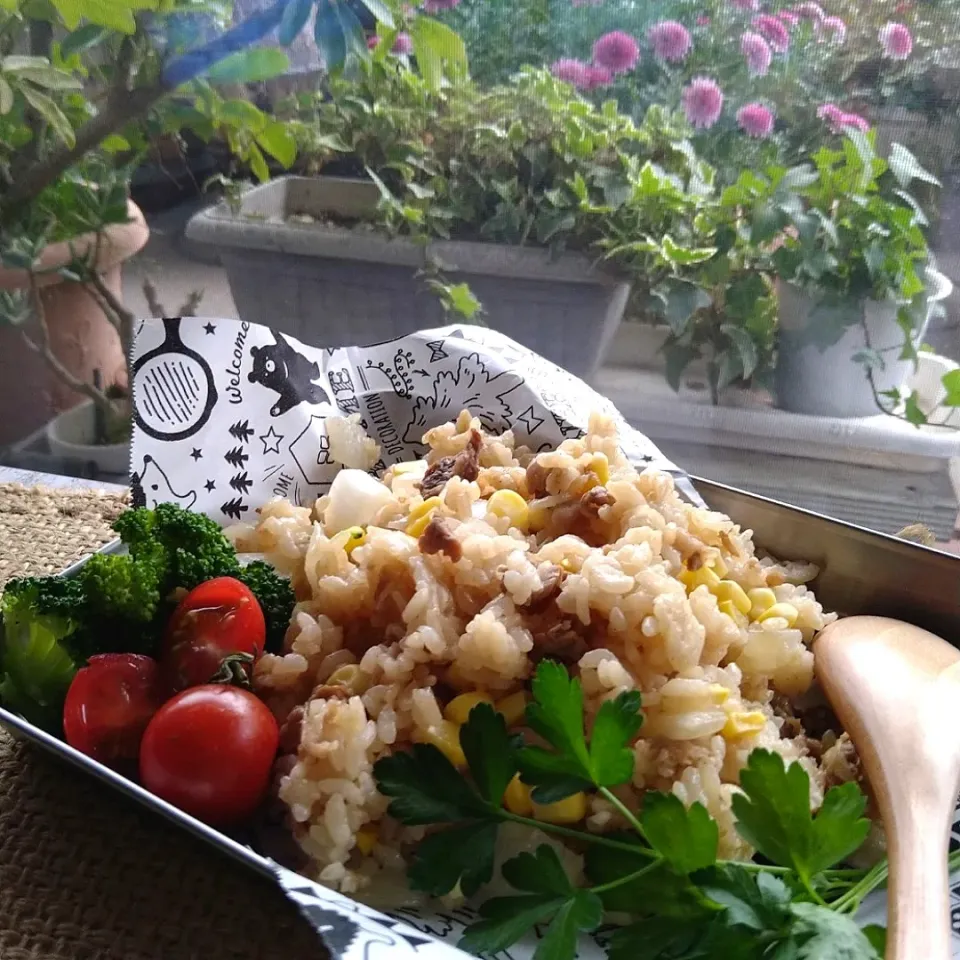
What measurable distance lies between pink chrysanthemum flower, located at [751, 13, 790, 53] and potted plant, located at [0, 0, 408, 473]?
0.56 meters

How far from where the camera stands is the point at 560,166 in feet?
5.22

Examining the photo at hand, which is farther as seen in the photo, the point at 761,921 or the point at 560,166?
the point at 560,166

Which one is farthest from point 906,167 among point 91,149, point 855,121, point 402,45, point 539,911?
point 91,149

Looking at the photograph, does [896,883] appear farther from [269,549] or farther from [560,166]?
[560,166]

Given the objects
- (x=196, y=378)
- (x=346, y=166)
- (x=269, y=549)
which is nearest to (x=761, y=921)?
(x=269, y=549)

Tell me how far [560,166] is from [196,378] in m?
0.75

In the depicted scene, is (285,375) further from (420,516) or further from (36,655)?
(36,655)

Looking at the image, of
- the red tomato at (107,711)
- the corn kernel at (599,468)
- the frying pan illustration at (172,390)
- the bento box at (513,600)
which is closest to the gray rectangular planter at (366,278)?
the bento box at (513,600)

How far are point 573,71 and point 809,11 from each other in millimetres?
349

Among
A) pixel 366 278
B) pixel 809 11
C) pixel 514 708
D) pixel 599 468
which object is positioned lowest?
pixel 514 708

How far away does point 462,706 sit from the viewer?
2.68 feet

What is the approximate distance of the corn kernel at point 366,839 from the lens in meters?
0.79

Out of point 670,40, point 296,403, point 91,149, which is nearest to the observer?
point 296,403

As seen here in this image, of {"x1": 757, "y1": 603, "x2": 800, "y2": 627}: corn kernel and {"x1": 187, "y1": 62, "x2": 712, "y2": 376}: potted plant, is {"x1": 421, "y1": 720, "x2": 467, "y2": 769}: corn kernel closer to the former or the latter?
{"x1": 757, "y1": 603, "x2": 800, "y2": 627}: corn kernel
